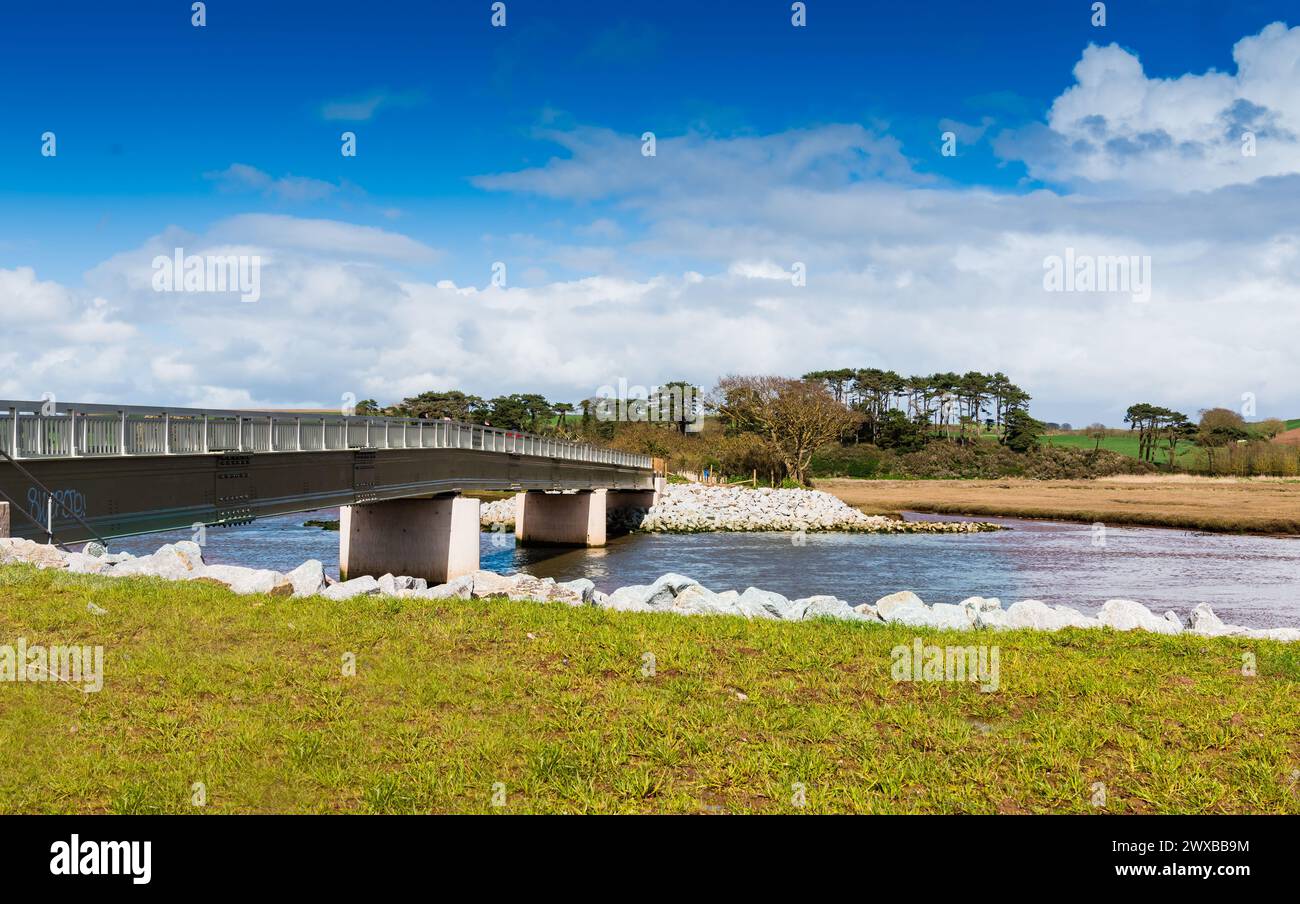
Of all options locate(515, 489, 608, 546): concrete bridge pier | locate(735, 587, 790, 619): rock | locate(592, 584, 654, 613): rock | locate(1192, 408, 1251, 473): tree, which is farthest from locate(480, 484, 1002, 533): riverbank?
locate(1192, 408, 1251, 473): tree

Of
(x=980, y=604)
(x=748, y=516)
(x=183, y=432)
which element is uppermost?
(x=183, y=432)

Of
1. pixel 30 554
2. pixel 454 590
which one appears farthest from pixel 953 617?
pixel 30 554

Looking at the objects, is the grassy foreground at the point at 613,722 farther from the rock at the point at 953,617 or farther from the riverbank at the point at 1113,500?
the riverbank at the point at 1113,500

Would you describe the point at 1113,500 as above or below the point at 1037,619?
below

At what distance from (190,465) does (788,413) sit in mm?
77466

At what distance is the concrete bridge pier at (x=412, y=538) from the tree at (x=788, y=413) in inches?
2345

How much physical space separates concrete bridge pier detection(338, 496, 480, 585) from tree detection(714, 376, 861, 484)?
59.6 metres

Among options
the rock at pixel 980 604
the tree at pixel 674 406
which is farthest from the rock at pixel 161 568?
the tree at pixel 674 406

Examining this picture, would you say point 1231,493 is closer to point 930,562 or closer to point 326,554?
point 930,562

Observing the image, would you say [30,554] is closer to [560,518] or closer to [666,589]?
[666,589]

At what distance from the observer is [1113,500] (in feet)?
282

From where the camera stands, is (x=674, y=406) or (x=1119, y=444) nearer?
(x=674, y=406)
